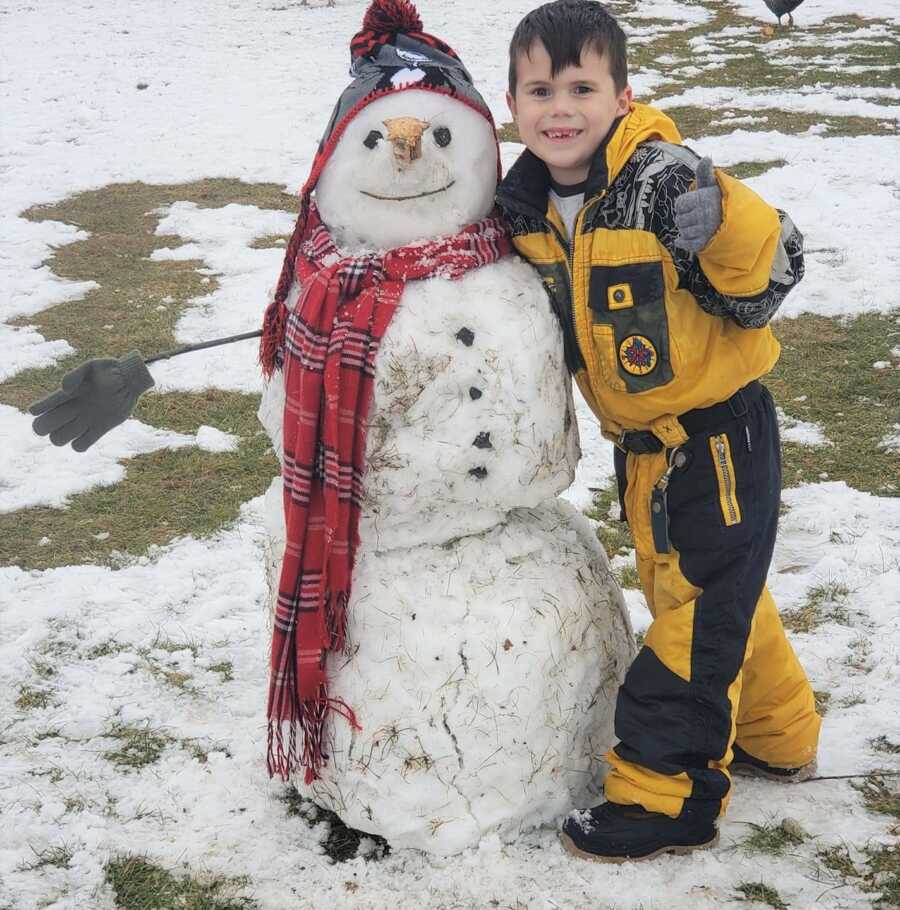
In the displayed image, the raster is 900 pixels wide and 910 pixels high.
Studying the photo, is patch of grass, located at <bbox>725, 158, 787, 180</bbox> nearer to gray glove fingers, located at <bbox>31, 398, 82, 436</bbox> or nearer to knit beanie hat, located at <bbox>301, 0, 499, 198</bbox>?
knit beanie hat, located at <bbox>301, 0, 499, 198</bbox>

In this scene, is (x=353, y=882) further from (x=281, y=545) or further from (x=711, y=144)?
(x=711, y=144)

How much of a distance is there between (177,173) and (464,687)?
21.8ft

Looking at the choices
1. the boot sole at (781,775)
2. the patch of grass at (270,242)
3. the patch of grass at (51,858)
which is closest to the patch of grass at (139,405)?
the patch of grass at (270,242)

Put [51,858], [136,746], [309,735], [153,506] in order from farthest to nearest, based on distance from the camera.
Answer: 1. [153,506]
2. [136,746]
3. [51,858]
4. [309,735]

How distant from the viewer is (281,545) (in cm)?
238

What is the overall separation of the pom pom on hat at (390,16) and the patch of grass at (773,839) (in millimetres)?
1845

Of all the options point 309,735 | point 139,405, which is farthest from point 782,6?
point 309,735

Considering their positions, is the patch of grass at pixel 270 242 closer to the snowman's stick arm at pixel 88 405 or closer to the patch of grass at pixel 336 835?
the snowman's stick arm at pixel 88 405

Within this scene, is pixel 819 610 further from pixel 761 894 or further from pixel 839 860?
pixel 761 894

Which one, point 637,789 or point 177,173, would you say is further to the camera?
point 177,173

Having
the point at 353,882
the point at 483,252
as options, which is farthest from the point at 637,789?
the point at 483,252

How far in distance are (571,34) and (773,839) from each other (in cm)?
169

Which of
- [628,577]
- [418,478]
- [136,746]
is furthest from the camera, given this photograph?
[628,577]

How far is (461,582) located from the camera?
2234 millimetres
